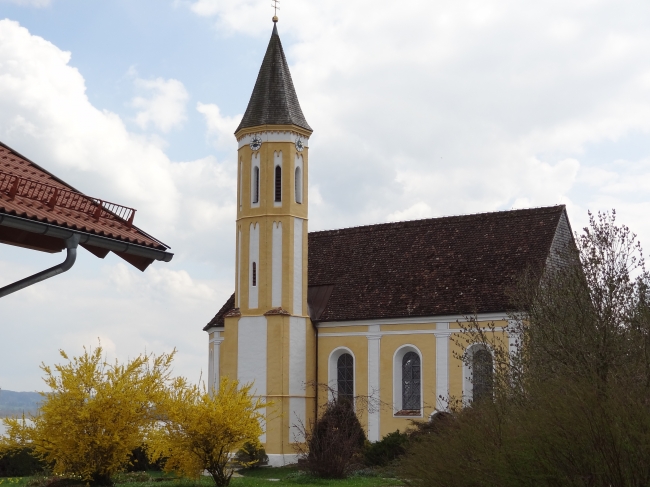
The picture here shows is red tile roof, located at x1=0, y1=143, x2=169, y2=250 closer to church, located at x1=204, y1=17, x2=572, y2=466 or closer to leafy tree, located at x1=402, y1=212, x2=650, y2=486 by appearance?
leafy tree, located at x1=402, y1=212, x2=650, y2=486

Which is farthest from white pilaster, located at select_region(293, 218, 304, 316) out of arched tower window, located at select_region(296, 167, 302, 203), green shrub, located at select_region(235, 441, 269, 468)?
green shrub, located at select_region(235, 441, 269, 468)

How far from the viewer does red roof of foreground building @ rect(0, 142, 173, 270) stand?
9.33 m

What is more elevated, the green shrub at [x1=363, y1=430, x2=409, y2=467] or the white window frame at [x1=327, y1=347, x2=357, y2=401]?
the white window frame at [x1=327, y1=347, x2=357, y2=401]

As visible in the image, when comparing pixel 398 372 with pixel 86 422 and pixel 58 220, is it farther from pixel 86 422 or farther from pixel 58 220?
pixel 58 220

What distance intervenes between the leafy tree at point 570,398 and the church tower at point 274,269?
53.7ft

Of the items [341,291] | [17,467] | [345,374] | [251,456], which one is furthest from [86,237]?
[341,291]

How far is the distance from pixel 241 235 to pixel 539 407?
26277 mm

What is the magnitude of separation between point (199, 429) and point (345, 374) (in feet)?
49.1

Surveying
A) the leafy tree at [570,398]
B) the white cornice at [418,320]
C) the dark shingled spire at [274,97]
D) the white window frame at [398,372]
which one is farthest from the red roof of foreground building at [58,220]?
the dark shingled spire at [274,97]

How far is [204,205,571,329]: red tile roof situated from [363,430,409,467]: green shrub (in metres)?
5.65

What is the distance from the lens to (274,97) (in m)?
39.8

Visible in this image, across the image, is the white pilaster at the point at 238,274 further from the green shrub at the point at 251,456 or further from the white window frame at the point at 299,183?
the green shrub at the point at 251,456

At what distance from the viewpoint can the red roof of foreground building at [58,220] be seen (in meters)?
9.33

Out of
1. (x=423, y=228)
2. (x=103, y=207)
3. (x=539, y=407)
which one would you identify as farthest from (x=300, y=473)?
(x=103, y=207)
